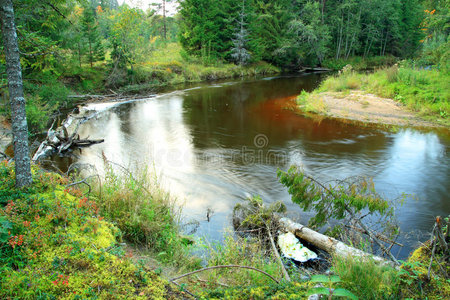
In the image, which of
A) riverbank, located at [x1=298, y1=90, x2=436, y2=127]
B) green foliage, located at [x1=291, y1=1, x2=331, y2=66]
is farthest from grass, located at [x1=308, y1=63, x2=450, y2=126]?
green foliage, located at [x1=291, y1=1, x2=331, y2=66]

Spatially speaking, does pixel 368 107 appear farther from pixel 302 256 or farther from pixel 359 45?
pixel 359 45

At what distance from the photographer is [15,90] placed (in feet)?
13.0

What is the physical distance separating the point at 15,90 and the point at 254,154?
8.04 meters

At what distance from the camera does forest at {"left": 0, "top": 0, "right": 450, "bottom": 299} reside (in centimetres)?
324

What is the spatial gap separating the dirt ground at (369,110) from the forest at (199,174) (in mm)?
129

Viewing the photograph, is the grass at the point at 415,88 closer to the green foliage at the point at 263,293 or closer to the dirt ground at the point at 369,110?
the dirt ground at the point at 369,110

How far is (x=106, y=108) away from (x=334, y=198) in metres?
15.6

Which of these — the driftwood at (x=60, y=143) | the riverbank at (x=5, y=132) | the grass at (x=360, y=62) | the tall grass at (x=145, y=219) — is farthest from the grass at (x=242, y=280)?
the grass at (x=360, y=62)

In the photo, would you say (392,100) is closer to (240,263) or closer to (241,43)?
(240,263)

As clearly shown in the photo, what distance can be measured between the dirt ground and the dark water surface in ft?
3.56

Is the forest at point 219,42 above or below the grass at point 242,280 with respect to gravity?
above

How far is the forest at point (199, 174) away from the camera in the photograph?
324 centimetres

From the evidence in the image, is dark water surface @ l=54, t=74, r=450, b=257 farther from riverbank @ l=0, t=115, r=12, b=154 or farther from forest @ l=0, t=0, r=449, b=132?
forest @ l=0, t=0, r=449, b=132

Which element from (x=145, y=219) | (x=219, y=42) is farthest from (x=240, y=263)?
(x=219, y=42)
